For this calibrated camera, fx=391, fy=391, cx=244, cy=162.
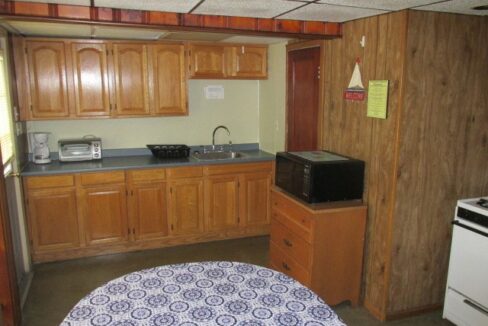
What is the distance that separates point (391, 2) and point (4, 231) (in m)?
2.76

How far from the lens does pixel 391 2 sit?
7.24ft

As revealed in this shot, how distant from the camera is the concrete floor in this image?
284cm

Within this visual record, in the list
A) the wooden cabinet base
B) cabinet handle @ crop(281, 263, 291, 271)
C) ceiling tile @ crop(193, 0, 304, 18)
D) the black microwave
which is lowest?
the wooden cabinet base

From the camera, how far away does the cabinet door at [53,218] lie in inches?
141

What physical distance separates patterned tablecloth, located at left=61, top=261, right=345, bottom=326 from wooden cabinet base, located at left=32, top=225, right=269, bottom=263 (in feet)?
7.42

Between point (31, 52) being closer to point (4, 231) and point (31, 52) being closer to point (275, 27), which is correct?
point (4, 231)

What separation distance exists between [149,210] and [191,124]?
1.18 metres

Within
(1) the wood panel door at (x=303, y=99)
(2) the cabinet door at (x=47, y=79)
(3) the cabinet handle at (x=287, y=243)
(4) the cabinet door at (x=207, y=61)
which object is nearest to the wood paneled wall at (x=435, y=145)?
(3) the cabinet handle at (x=287, y=243)

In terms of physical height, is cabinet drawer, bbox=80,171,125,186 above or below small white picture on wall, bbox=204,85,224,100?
below

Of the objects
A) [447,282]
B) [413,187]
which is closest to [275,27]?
[413,187]

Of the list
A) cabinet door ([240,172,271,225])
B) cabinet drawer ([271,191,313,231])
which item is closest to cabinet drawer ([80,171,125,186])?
cabinet door ([240,172,271,225])

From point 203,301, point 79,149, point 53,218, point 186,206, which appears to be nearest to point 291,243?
point 186,206

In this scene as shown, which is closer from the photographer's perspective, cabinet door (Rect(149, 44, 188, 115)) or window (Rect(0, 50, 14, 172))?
window (Rect(0, 50, 14, 172))

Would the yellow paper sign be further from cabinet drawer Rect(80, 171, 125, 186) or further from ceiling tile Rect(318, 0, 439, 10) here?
cabinet drawer Rect(80, 171, 125, 186)
